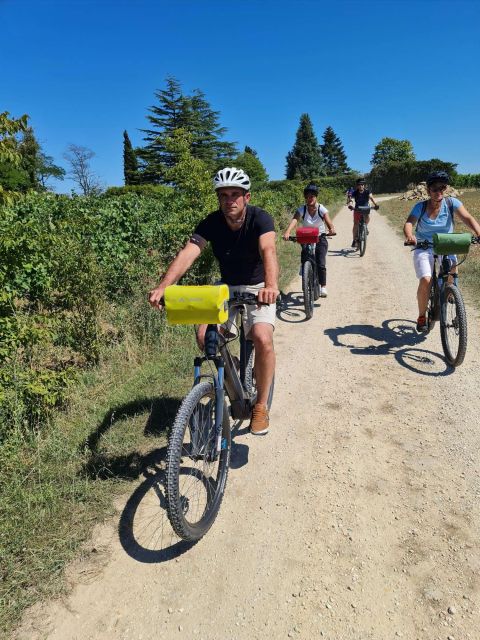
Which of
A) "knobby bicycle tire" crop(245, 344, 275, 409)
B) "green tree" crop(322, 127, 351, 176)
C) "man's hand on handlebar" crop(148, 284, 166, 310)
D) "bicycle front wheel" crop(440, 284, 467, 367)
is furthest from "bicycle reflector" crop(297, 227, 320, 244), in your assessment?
"green tree" crop(322, 127, 351, 176)

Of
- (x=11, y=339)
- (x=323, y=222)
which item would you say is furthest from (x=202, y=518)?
(x=323, y=222)

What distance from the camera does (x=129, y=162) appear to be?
64.1m

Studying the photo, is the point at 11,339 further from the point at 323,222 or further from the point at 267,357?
the point at 323,222

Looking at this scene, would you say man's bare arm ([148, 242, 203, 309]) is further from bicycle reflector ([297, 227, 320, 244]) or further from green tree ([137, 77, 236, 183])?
green tree ([137, 77, 236, 183])

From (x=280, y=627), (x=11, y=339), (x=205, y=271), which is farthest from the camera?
(x=205, y=271)

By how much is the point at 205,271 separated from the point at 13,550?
20.4 feet

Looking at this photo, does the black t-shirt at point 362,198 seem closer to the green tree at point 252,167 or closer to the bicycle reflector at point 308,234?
the bicycle reflector at point 308,234

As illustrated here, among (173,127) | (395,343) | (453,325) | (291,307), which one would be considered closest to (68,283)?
(291,307)

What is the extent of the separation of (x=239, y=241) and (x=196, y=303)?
3.61 feet

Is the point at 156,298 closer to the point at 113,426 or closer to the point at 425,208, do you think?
the point at 113,426

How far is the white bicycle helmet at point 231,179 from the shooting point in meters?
3.01

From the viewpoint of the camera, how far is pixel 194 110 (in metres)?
60.8

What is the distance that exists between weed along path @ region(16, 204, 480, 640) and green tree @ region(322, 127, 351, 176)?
96022 millimetres

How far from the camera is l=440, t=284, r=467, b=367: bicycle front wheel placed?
14.6ft
